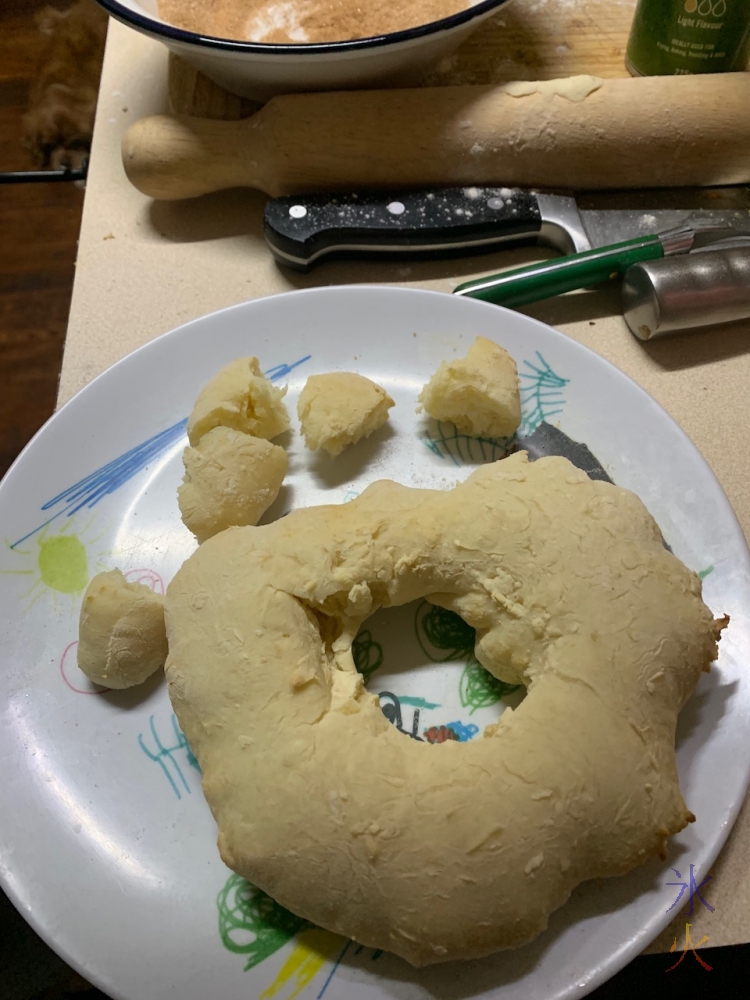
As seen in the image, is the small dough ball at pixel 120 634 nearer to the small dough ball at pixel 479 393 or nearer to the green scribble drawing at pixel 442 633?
the green scribble drawing at pixel 442 633

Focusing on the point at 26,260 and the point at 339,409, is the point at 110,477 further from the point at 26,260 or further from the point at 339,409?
the point at 26,260

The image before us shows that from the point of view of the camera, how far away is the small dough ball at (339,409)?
798 millimetres

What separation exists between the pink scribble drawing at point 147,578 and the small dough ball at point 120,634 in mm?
66

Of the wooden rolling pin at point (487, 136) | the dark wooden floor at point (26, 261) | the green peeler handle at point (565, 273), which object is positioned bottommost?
the dark wooden floor at point (26, 261)

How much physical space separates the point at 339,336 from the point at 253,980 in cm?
69

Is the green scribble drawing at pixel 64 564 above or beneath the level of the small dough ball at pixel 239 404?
beneath

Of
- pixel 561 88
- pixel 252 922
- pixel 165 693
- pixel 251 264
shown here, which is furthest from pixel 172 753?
pixel 561 88

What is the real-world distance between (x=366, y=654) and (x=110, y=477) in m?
0.37

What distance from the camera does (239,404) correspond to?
2.61ft

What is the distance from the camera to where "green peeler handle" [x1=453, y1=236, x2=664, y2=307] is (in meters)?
0.95

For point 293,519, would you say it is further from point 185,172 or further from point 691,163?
point 691,163

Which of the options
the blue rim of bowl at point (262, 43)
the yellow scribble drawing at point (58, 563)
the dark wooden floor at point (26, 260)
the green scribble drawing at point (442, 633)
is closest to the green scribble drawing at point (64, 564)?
the yellow scribble drawing at point (58, 563)

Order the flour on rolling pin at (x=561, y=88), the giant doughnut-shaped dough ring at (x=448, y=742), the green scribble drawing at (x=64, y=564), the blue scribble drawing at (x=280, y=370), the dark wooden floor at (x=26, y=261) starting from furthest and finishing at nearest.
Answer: the dark wooden floor at (x=26, y=261) → the flour on rolling pin at (x=561, y=88) → the blue scribble drawing at (x=280, y=370) → the green scribble drawing at (x=64, y=564) → the giant doughnut-shaped dough ring at (x=448, y=742)

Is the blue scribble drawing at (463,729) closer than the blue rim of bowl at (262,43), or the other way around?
Answer: the blue scribble drawing at (463,729)
